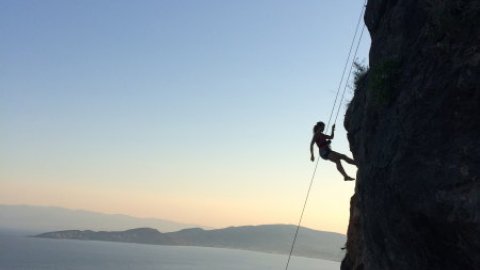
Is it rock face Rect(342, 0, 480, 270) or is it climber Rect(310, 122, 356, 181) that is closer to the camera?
rock face Rect(342, 0, 480, 270)

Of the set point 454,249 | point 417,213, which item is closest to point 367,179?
point 417,213

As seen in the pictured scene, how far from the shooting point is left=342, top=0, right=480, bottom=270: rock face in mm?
8617

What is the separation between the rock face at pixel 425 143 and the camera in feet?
28.3

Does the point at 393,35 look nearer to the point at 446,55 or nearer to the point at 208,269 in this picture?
the point at 446,55

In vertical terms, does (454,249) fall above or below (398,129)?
below

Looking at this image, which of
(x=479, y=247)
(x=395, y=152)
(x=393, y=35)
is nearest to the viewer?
(x=479, y=247)

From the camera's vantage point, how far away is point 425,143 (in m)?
9.49

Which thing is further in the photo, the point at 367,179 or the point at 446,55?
the point at 367,179

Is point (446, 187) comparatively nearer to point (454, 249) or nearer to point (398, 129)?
point (454, 249)

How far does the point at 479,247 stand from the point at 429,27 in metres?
4.56

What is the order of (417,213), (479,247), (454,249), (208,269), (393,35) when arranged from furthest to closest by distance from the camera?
1. (208,269)
2. (393,35)
3. (417,213)
4. (454,249)
5. (479,247)

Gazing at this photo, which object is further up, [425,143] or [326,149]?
[326,149]

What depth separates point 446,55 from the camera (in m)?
9.80

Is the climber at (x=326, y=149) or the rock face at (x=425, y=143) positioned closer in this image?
the rock face at (x=425, y=143)
